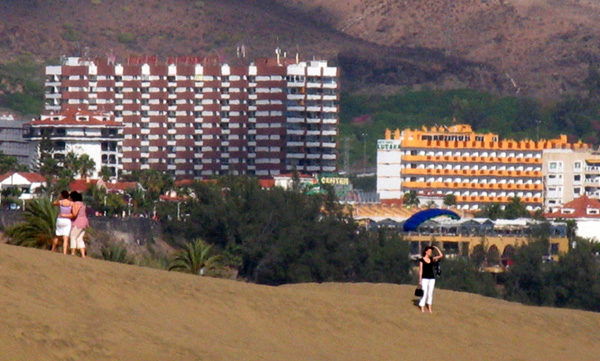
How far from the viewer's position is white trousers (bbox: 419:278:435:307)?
39.4 meters

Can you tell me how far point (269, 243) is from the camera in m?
112

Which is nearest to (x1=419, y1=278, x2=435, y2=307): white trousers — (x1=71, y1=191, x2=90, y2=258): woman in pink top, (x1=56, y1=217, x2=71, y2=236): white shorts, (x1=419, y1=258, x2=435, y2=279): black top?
(x1=419, y1=258, x2=435, y2=279): black top

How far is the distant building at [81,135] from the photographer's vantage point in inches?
6998

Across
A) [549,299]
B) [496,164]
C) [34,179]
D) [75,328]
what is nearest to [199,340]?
[75,328]

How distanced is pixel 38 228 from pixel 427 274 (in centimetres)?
1423

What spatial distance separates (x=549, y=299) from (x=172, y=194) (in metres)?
54.9

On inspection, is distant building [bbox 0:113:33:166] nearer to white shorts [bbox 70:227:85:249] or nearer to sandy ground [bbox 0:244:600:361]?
sandy ground [bbox 0:244:600:361]

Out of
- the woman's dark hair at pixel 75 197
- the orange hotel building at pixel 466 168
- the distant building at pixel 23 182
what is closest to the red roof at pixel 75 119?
the orange hotel building at pixel 466 168

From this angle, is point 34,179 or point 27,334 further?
point 34,179

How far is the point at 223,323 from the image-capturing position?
35.0m

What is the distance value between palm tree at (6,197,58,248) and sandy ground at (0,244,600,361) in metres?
9.26

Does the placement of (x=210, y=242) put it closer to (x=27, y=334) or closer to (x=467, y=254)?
(x=467, y=254)

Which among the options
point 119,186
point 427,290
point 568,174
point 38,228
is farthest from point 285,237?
point 568,174

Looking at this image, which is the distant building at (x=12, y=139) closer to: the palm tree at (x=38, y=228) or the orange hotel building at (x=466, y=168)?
the orange hotel building at (x=466, y=168)
